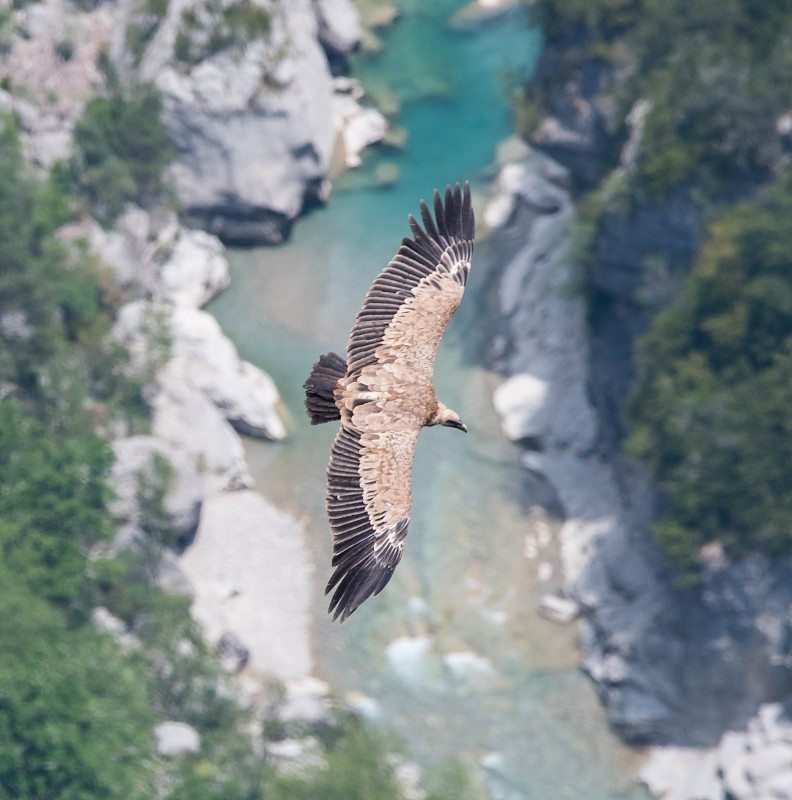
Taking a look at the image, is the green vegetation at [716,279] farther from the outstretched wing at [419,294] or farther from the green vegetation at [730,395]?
the outstretched wing at [419,294]

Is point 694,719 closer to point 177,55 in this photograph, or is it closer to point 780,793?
point 780,793

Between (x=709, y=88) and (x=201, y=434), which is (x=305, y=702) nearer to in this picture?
(x=201, y=434)

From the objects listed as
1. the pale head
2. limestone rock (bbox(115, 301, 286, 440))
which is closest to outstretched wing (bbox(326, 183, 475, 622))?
the pale head

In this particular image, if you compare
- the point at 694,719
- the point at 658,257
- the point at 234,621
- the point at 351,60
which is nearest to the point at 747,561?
the point at 694,719

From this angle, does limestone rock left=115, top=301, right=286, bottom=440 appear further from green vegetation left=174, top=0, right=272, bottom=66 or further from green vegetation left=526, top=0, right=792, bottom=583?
green vegetation left=526, top=0, right=792, bottom=583

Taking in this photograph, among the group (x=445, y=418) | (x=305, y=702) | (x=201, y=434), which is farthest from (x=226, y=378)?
(x=445, y=418)
